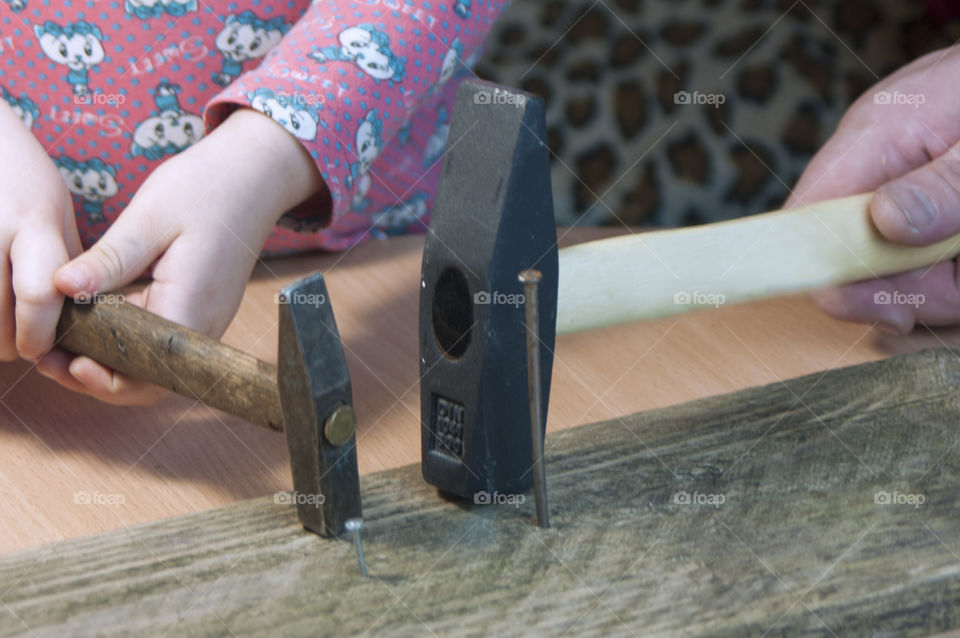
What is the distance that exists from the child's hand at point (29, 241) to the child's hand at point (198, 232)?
31mm

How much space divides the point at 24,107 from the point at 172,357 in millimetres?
458

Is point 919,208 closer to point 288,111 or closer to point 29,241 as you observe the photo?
point 288,111

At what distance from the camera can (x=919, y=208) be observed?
A: 80cm

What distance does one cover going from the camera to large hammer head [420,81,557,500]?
545 millimetres

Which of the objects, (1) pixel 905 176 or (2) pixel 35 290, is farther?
(1) pixel 905 176

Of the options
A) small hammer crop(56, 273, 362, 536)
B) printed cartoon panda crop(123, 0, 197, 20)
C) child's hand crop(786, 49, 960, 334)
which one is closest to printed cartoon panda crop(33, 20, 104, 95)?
printed cartoon panda crop(123, 0, 197, 20)

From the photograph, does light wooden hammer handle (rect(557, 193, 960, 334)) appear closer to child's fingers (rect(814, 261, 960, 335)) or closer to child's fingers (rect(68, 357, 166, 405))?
child's fingers (rect(814, 261, 960, 335))

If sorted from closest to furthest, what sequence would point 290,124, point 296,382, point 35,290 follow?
point 296,382
point 35,290
point 290,124

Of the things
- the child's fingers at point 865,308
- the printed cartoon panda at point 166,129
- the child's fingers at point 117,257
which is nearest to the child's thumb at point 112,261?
the child's fingers at point 117,257

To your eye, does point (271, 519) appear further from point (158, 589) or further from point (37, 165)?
point (37, 165)

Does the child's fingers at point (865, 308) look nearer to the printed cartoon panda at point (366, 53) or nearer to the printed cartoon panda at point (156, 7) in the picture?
the printed cartoon panda at point (366, 53)

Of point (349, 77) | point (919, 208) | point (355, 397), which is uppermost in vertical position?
point (349, 77)

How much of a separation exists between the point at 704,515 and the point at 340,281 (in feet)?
1.52

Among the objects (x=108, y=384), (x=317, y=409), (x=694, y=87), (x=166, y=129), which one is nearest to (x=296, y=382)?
(x=317, y=409)
